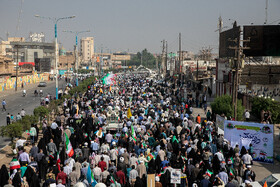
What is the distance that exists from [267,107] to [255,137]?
10.7 meters

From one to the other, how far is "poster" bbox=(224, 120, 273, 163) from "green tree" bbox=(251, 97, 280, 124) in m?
10.0

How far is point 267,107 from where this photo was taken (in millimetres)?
25844

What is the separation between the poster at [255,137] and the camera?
15766 mm

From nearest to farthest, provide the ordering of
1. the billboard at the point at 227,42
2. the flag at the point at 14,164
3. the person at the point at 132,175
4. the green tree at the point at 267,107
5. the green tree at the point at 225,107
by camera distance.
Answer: the person at the point at 132,175 → the flag at the point at 14,164 → the green tree at the point at 225,107 → the green tree at the point at 267,107 → the billboard at the point at 227,42

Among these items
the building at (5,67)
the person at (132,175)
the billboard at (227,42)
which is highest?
the billboard at (227,42)

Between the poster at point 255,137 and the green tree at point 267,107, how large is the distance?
10.0 m

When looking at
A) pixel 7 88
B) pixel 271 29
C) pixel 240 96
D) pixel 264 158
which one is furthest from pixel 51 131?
pixel 7 88

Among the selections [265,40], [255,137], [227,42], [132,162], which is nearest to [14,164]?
[132,162]

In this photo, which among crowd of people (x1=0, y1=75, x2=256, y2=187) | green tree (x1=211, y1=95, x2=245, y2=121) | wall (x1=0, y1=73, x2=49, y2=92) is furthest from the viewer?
wall (x1=0, y1=73, x2=49, y2=92)

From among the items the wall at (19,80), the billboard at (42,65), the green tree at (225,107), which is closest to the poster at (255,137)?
the green tree at (225,107)

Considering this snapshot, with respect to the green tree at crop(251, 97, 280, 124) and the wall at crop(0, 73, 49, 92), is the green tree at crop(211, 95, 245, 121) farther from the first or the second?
the wall at crop(0, 73, 49, 92)

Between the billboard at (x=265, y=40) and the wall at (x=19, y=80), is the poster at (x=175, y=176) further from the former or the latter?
the wall at (x=19, y=80)

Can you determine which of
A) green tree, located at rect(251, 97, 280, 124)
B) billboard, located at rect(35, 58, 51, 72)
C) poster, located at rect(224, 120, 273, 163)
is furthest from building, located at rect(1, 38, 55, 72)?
poster, located at rect(224, 120, 273, 163)

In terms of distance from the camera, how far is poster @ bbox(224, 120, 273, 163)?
1577 cm
